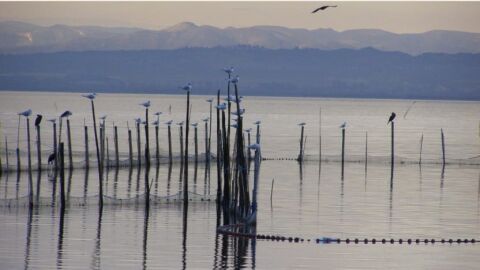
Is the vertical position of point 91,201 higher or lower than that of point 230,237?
higher

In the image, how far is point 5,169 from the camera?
187 ft

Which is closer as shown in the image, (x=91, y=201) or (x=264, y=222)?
(x=264, y=222)

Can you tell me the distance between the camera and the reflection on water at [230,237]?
107 ft

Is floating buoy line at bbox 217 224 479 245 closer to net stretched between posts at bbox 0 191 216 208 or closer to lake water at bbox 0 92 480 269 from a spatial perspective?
lake water at bbox 0 92 480 269

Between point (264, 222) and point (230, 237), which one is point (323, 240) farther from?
point (264, 222)

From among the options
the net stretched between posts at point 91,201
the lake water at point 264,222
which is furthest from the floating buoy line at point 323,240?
the net stretched between posts at point 91,201

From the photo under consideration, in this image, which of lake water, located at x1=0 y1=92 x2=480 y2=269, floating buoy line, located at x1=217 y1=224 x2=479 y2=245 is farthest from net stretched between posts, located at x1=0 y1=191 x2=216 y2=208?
floating buoy line, located at x1=217 y1=224 x2=479 y2=245

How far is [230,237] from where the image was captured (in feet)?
119

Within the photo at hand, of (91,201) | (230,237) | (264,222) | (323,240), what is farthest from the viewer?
(91,201)

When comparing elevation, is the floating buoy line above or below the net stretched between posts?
below

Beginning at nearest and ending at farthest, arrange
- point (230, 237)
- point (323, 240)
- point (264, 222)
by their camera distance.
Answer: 1. point (230, 237)
2. point (323, 240)
3. point (264, 222)

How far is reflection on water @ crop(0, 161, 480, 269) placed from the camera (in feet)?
107

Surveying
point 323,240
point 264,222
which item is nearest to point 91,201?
point 264,222

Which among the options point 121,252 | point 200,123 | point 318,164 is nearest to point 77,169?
point 318,164
